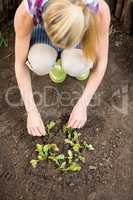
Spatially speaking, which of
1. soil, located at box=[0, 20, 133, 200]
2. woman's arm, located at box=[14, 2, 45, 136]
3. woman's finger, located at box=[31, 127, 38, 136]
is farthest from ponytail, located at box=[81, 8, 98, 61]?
soil, located at box=[0, 20, 133, 200]

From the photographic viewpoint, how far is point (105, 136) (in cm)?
285

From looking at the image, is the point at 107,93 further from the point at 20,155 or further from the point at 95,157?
the point at 20,155

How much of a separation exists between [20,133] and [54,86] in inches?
18.5

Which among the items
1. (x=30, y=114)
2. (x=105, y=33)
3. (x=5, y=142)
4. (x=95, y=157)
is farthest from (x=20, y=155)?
(x=105, y=33)

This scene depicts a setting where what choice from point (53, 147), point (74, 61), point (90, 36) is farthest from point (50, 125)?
point (90, 36)

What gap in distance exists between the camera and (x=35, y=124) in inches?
103

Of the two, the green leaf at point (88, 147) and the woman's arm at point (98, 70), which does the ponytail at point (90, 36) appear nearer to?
the woman's arm at point (98, 70)

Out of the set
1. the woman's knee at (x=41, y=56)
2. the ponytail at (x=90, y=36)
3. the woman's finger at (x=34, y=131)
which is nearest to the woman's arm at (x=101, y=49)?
the ponytail at (x=90, y=36)

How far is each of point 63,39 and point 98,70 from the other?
0.55 meters

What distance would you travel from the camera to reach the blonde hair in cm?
188

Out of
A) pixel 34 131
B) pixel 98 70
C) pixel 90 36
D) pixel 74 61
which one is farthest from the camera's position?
pixel 34 131

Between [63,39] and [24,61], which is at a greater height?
[63,39]

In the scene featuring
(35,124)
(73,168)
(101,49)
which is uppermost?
(101,49)

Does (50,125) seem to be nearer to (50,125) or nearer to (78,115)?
(50,125)
